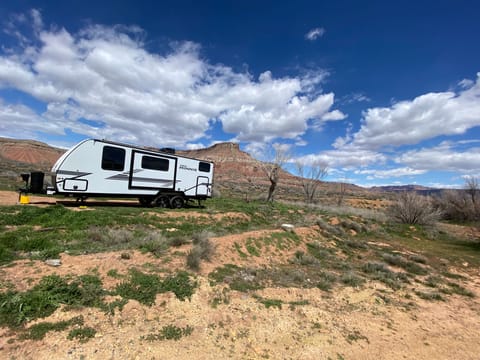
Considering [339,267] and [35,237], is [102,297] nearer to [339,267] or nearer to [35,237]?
[35,237]

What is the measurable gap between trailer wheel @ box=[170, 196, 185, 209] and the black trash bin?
19.2 feet

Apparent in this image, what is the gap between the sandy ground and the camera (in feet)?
11.6

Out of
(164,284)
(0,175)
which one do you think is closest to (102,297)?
(164,284)

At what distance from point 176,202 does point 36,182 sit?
6.40 m

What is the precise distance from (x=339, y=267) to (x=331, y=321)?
4152 millimetres

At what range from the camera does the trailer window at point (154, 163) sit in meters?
12.1

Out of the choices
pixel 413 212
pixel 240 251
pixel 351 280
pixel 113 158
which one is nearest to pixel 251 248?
pixel 240 251

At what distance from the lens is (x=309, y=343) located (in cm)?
422

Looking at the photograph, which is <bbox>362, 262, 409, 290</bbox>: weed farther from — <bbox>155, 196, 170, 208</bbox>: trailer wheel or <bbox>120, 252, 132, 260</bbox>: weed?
<bbox>155, 196, 170, 208</bbox>: trailer wheel

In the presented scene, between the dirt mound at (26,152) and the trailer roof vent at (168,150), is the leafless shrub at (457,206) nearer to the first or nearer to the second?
Result: the trailer roof vent at (168,150)

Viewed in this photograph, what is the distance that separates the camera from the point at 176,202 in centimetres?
1405

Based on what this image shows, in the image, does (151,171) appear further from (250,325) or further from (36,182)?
(250,325)

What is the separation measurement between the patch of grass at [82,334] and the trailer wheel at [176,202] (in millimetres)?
10232

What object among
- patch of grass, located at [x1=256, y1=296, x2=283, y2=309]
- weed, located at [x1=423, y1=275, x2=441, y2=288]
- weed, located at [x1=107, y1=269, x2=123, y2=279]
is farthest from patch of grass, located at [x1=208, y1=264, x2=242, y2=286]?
weed, located at [x1=423, y1=275, x2=441, y2=288]
